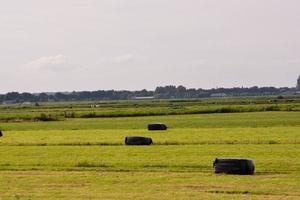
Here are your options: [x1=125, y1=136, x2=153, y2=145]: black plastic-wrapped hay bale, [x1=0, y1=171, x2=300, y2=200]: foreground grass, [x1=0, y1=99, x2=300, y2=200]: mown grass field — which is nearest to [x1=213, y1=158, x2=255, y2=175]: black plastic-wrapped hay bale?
[x1=0, y1=99, x2=300, y2=200]: mown grass field

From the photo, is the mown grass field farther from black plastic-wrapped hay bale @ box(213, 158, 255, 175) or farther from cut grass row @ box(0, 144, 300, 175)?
black plastic-wrapped hay bale @ box(213, 158, 255, 175)

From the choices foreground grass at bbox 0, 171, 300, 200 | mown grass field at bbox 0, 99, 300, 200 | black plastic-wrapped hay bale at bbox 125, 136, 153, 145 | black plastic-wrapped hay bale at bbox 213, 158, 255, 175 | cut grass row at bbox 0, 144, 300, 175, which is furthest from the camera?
black plastic-wrapped hay bale at bbox 125, 136, 153, 145

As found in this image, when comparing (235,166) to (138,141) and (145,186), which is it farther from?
(138,141)

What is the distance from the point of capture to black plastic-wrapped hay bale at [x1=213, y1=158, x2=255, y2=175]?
25.0 metres

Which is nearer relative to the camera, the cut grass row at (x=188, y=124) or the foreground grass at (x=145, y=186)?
A: the foreground grass at (x=145, y=186)

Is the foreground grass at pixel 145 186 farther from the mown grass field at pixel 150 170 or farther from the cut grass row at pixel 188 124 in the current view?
the cut grass row at pixel 188 124

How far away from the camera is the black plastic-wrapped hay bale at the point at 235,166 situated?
24953 mm

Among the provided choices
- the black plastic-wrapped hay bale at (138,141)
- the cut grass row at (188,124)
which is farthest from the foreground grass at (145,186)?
the cut grass row at (188,124)

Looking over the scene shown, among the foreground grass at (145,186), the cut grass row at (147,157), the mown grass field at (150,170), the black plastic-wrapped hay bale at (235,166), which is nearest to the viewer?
the foreground grass at (145,186)

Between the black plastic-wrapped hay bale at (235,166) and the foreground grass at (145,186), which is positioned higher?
the black plastic-wrapped hay bale at (235,166)

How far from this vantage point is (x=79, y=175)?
2555 cm

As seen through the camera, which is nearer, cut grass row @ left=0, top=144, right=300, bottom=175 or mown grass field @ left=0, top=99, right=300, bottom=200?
mown grass field @ left=0, top=99, right=300, bottom=200

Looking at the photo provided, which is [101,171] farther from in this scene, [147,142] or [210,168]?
[147,142]

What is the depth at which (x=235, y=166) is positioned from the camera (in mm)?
25188
